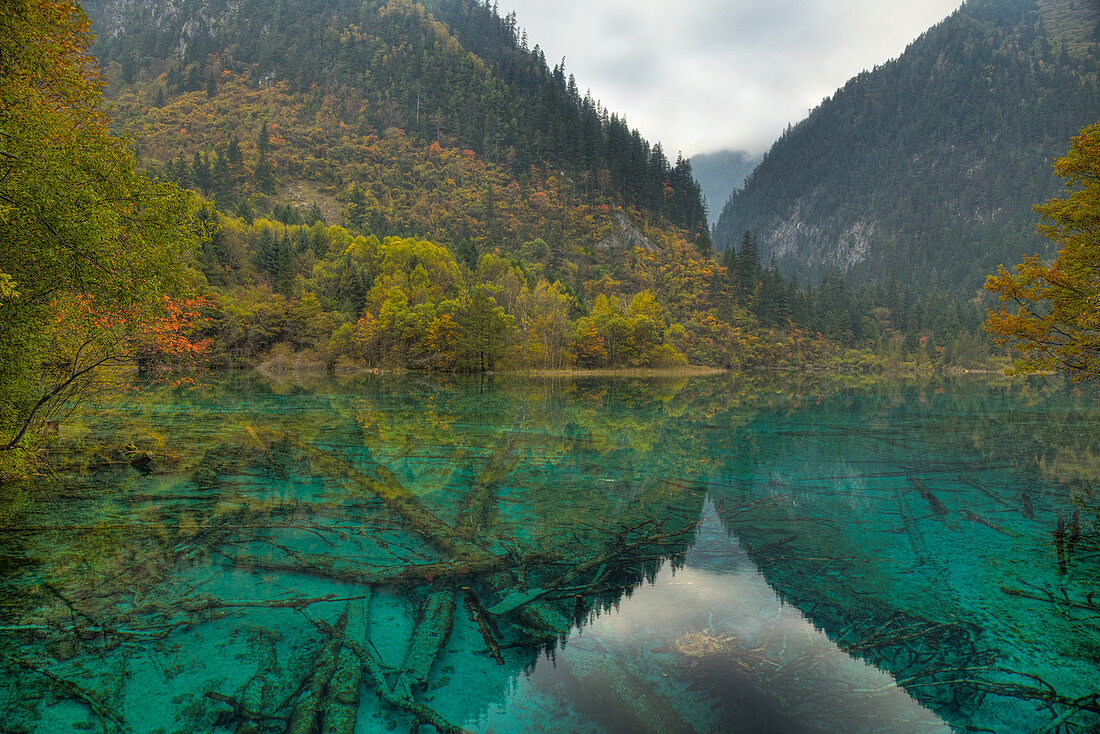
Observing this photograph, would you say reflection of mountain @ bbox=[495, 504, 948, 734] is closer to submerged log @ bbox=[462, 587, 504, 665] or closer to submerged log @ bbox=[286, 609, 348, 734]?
submerged log @ bbox=[462, 587, 504, 665]

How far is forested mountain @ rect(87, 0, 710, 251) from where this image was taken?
137875 millimetres

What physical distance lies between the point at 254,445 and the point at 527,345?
2420 inches

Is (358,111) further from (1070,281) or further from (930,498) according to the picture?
(930,498)

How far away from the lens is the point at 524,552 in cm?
898

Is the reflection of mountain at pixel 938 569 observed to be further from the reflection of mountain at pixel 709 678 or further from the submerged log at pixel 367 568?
the submerged log at pixel 367 568

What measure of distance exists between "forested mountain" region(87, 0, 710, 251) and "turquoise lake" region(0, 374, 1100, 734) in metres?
113

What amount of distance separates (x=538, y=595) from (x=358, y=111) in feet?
620

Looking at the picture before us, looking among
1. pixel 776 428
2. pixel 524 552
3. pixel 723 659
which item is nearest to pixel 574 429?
pixel 776 428

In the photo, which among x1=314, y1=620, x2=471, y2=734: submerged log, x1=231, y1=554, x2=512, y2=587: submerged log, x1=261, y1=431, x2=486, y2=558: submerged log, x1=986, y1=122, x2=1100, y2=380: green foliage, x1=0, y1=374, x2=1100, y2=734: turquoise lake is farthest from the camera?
x1=986, y1=122, x2=1100, y2=380: green foliage

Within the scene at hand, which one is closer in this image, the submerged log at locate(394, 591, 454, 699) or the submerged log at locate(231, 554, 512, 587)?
the submerged log at locate(394, 591, 454, 699)

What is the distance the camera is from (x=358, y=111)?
164750mm

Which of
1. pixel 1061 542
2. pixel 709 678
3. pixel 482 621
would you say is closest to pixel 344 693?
pixel 482 621

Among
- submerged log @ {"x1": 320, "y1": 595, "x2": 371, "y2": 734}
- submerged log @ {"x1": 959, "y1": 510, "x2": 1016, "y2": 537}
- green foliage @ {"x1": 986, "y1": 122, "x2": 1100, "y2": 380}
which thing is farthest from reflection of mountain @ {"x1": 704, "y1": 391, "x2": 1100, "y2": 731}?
submerged log @ {"x1": 320, "y1": 595, "x2": 371, "y2": 734}

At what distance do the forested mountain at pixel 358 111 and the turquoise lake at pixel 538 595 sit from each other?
11341 centimetres
